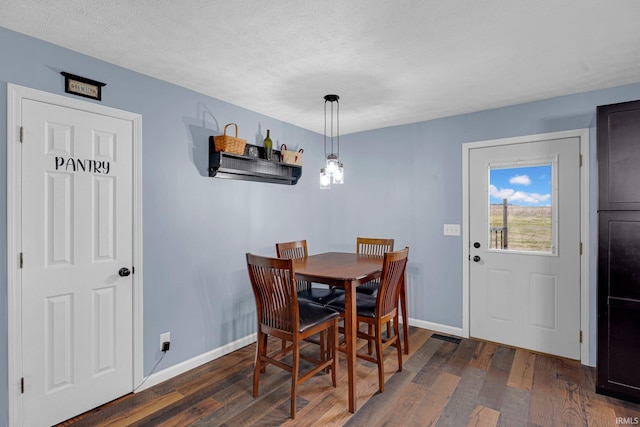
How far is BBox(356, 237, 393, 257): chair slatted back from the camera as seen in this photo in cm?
348

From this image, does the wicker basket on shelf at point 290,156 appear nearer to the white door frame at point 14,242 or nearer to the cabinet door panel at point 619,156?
the white door frame at point 14,242

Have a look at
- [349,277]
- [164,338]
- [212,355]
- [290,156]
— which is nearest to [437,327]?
[349,277]

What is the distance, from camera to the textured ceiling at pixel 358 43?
1708mm

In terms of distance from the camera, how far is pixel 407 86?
2762 mm

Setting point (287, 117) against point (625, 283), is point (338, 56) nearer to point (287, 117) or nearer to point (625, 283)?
point (287, 117)

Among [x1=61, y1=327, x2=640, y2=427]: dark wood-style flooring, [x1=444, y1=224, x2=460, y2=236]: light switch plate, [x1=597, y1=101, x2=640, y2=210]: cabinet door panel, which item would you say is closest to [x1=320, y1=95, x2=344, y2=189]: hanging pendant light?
[x1=444, y1=224, x2=460, y2=236]: light switch plate

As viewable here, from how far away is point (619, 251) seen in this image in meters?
2.32

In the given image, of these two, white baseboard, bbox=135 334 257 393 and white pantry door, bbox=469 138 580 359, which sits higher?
white pantry door, bbox=469 138 580 359

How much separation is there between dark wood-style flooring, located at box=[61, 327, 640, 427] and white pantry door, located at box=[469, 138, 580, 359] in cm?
30

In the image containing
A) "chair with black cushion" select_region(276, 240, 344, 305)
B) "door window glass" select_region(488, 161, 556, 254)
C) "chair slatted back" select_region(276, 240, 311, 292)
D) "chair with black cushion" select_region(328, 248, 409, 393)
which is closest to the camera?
"chair with black cushion" select_region(328, 248, 409, 393)

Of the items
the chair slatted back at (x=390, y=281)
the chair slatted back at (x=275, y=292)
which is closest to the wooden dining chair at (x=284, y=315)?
the chair slatted back at (x=275, y=292)

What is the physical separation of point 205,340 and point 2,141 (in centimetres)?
203

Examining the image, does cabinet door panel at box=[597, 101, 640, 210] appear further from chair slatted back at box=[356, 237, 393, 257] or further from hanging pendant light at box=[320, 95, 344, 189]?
hanging pendant light at box=[320, 95, 344, 189]

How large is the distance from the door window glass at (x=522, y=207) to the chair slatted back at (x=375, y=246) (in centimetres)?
103
